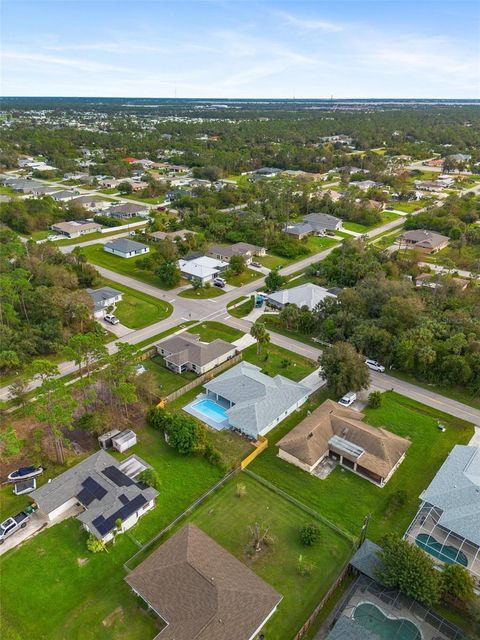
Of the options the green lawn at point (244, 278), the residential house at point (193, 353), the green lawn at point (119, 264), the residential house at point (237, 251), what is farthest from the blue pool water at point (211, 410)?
the residential house at point (237, 251)

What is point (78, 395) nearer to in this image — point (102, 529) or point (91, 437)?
point (91, 437)

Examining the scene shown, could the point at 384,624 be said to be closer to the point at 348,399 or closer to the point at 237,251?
the point at 348,399

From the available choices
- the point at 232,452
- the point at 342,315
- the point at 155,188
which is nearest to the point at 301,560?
the point at 232,452

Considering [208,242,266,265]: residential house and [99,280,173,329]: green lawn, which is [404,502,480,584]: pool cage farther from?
[208,242,266,265]: residential house

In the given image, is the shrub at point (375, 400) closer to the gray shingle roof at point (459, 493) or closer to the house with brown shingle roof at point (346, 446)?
the house with brown shingle roof at point (346, 446)

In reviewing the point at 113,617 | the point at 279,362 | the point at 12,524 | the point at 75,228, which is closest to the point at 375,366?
the point at 279,362

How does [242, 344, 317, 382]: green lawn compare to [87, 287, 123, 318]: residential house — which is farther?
[87, 287, 123, 318]: residential house

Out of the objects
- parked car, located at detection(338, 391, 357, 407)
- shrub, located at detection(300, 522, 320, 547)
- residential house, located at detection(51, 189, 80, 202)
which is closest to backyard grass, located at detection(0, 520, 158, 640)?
shrub, located at detection(300, 522, 320, 547)
